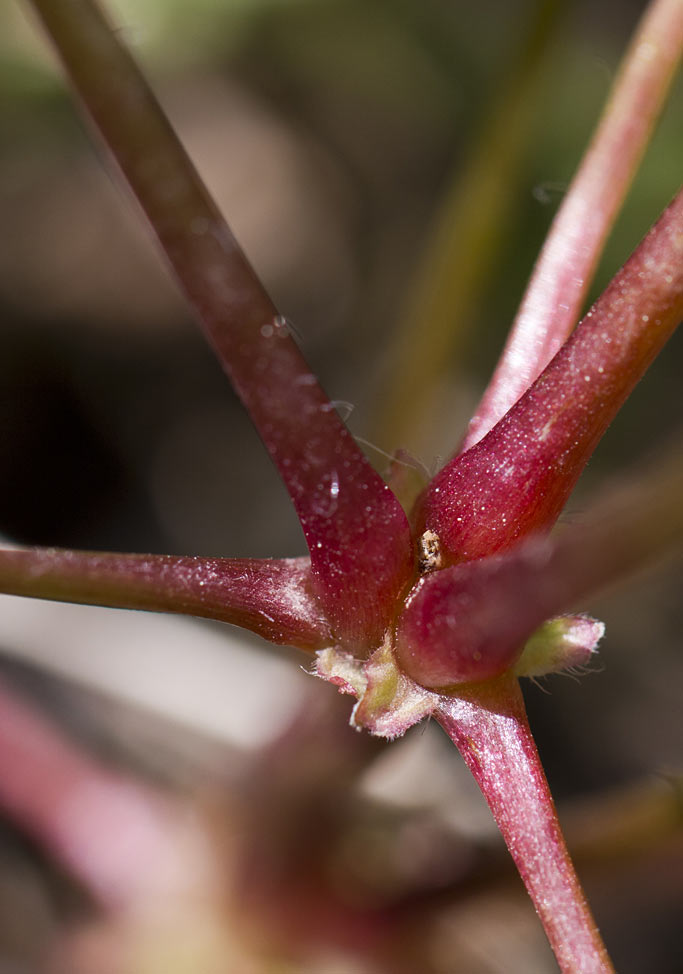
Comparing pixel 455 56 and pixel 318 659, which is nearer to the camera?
pixel 318 659

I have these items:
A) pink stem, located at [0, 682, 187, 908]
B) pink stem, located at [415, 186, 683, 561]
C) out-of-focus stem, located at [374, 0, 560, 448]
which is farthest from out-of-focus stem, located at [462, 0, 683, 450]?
pink stem, located at [0, 682, 187, 908]

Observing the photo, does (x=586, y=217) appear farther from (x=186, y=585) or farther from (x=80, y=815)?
(x=80, y=815)

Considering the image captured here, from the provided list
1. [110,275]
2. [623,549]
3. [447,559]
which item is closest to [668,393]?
[110,275]

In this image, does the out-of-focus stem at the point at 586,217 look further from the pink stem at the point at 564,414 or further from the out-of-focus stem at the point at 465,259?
the out-of-focus stem at the point at 465,259

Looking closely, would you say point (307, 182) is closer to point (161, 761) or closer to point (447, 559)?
point (161, 761)

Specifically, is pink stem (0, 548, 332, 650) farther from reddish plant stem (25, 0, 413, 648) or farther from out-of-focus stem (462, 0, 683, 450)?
out-of-focus stem (462, 0, 683, 450)
